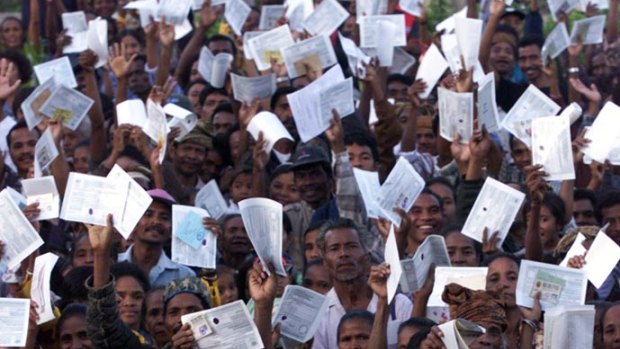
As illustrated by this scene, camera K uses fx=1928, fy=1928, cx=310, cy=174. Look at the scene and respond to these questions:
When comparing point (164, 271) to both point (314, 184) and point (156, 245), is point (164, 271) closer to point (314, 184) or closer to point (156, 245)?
point (156, 245)

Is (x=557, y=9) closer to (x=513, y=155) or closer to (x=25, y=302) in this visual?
(x=513, y=155)

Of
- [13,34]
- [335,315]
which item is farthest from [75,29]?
[335,315]

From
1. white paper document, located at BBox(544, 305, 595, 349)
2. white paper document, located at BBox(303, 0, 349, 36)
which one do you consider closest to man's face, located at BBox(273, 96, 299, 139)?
white paper document, located at BBox(303, 0, 349, 36)

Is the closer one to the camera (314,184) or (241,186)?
(314,184)

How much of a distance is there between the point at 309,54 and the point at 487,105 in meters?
1.68

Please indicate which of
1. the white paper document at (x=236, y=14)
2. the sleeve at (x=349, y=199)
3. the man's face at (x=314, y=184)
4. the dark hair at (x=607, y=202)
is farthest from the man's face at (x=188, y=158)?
the dark hair at (x=607, y=202)

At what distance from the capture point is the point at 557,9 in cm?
1344

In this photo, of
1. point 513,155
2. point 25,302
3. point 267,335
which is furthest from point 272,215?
point 513,155

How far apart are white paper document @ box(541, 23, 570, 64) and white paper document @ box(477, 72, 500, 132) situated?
2.00 m

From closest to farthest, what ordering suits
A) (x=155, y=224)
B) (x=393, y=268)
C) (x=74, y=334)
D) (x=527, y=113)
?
(x=393, y=268), (x=74, y=334), (x=155, y=224), (x=527, y=113)

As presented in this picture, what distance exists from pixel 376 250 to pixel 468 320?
1.83 meters

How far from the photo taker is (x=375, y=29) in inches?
508

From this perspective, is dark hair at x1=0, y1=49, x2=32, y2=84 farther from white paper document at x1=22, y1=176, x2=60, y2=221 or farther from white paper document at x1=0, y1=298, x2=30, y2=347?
white paper document at x1=0, y1=298, x2=30, y2=347

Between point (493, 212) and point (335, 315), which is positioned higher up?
point (493, 212)
